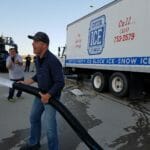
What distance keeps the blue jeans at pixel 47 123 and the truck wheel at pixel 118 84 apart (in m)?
6.85

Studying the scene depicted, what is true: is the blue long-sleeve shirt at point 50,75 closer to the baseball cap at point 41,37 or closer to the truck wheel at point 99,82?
the baseball cap at point 41,37

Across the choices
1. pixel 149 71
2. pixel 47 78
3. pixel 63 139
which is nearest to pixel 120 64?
pixel 149 71

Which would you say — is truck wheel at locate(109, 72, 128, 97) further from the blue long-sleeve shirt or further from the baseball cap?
the baseball cap

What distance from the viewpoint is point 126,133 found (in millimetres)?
7199

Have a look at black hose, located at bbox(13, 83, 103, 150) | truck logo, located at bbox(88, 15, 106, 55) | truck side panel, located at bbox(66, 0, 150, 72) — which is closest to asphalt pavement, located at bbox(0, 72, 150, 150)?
black hose, located at bbox(13, 83, 103, 150)

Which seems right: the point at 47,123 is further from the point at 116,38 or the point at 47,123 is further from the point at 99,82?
the point at 99,82

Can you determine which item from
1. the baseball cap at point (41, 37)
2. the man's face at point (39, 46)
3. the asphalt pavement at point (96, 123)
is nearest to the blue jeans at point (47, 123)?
the asphalt pavement at point (96, 123)

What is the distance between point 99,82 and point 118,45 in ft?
8.14

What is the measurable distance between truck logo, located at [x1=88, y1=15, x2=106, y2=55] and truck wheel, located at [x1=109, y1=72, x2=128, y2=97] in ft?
4.83

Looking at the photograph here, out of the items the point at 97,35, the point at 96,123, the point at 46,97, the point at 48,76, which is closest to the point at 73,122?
Result: the point at 46,97

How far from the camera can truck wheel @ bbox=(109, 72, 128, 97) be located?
12.1 meters

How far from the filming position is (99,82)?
568 inches

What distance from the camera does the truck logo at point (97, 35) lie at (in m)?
13.8

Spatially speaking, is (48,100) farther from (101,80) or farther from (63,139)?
(101,80)
